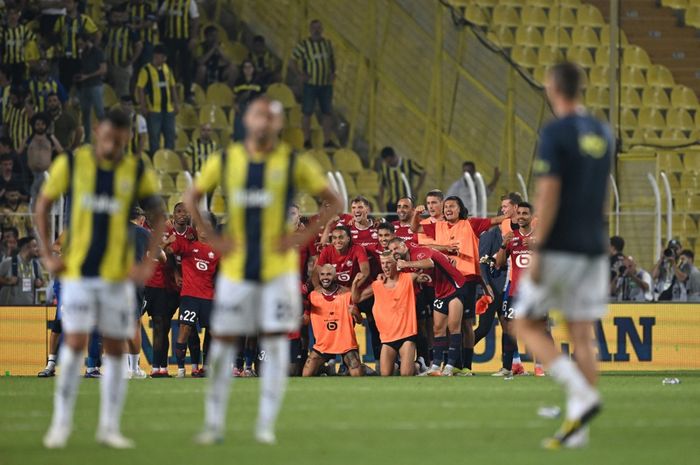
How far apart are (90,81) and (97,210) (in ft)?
49.3

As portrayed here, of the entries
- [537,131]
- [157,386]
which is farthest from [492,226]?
[537,131]

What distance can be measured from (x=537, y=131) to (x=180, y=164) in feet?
18.2

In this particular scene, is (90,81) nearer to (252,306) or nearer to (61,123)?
Answer: (61,123)

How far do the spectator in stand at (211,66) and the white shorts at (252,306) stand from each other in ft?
55.7

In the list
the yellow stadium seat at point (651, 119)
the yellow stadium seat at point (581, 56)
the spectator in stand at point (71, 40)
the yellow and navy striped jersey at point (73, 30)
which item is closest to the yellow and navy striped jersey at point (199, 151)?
the spectator in stand at point (71, 40)

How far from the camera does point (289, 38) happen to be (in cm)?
2656

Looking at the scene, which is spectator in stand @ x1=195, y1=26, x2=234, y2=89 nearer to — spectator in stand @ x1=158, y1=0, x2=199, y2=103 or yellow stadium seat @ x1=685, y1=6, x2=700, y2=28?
spectator in stand @ x1=158, y1=0, x2=199, y2=103

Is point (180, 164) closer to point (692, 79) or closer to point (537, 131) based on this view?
Answer: point (537, 131)

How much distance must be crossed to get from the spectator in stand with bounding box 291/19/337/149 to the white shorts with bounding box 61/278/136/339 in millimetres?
15840

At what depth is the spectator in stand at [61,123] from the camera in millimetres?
23203

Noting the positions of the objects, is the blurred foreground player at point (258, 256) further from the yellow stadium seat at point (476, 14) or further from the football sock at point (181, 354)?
the yellow stadium seat at point (476, 14)

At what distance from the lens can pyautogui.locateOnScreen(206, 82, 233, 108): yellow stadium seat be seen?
25812 millimetres

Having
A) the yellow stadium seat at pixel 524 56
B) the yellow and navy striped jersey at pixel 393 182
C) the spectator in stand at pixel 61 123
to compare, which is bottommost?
the yellow and navy striped jersey at pixel 393 182

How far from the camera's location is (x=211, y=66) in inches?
1027
